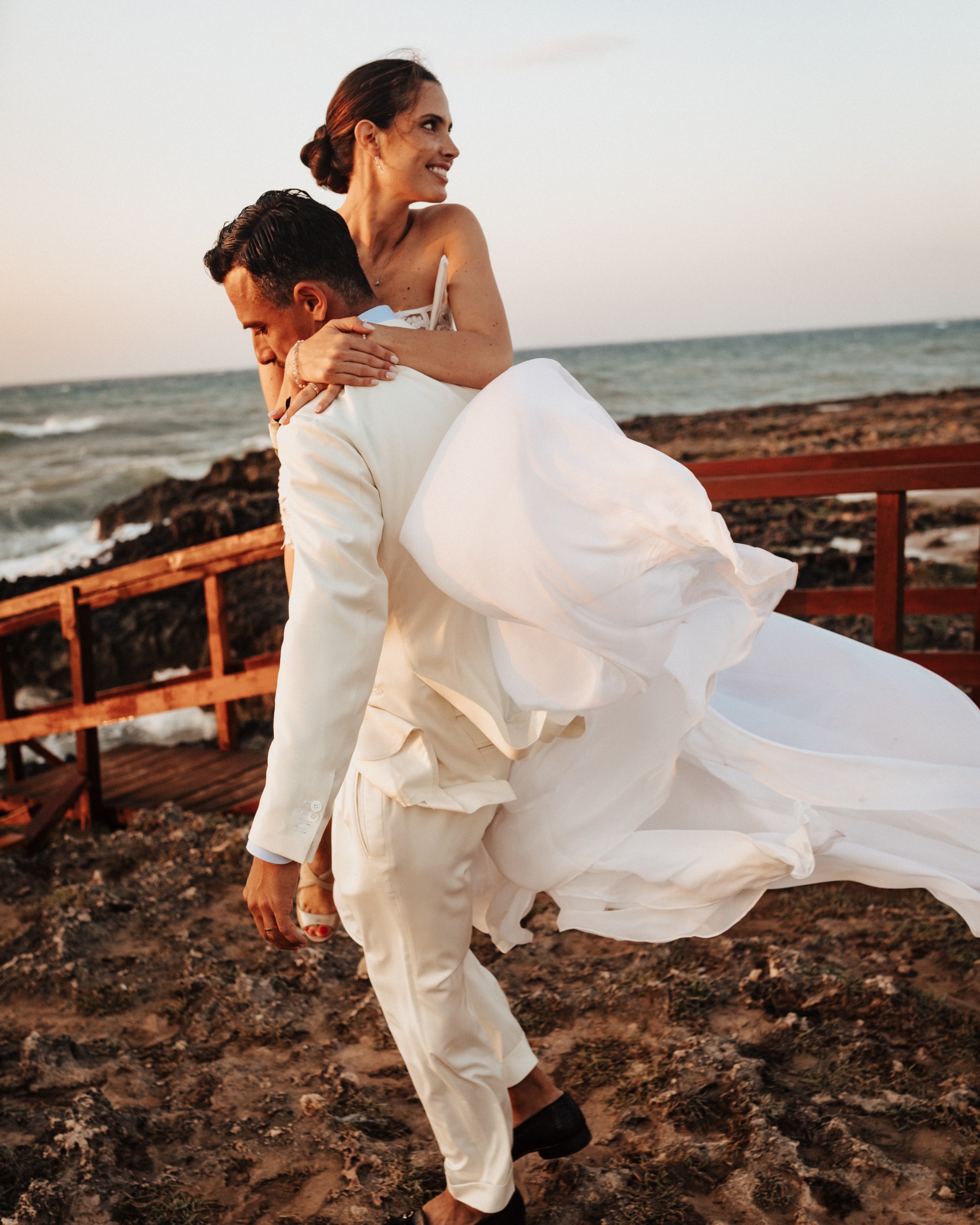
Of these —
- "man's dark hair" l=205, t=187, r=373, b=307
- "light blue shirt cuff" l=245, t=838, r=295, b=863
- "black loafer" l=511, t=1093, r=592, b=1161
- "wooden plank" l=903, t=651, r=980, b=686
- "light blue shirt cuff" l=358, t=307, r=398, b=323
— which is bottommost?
"black loafer" l=511, t=1093, r=592, b=1161

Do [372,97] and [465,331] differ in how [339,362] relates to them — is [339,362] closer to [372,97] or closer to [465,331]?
[465,331]

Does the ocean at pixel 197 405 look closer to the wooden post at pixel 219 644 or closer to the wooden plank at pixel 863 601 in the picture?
the wooden post at pixel 219 644

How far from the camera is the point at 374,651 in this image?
1639 millimetres

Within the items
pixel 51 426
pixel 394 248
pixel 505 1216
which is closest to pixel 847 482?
pixel 394 248

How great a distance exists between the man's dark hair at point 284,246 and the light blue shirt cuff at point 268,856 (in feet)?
3.15

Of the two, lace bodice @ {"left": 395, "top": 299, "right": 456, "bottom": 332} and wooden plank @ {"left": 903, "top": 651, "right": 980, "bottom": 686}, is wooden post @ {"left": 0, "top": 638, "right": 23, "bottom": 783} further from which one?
wooden plank @ {"left": 903, "top": 651, "right": 980, "bottom": 686}

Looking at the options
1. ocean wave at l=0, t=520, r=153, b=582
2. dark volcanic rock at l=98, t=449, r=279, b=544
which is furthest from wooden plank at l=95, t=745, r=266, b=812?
ocean wave at l=0, t=520, r=153, b=582

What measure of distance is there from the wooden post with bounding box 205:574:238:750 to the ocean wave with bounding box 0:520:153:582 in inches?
608

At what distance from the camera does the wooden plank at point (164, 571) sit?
4.03 meters

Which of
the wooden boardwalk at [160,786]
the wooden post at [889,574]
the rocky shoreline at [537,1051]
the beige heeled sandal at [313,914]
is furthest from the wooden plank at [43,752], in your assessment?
the wooden post at [889,574]

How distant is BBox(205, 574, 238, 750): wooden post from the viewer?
483cm

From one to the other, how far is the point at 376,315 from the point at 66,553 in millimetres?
24847

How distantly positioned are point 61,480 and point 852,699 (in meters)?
32.4

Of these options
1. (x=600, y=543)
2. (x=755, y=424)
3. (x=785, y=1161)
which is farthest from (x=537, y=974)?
(x=755, y=424)
